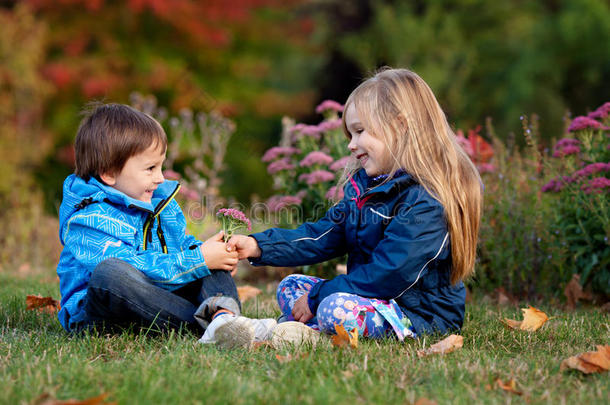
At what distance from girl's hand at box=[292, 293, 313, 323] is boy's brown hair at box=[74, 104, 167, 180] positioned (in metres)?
1.04

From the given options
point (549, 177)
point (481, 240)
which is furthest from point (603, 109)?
point (481, 240)

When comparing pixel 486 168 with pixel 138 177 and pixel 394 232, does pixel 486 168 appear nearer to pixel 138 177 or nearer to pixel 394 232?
pixel 394 232

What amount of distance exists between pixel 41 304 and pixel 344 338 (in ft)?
6.36

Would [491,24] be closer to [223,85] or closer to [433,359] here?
[223,85]

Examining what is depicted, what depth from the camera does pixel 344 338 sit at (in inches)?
104

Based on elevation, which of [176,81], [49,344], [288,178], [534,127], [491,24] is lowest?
[49,344]

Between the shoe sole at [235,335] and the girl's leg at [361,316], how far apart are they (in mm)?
338

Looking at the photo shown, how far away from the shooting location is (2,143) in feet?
31.3

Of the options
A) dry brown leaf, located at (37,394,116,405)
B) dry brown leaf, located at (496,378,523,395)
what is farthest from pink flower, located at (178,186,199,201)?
dry brown leaf, located at (496,378,523,395)

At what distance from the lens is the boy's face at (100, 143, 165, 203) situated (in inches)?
119

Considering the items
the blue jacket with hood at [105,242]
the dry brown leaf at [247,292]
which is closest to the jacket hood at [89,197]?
the blue jacket with hood at [105,242]

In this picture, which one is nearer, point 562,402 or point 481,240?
point 562,402

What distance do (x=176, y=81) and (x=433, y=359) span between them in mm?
9335

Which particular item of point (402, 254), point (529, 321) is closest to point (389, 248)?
point (402, 254)
